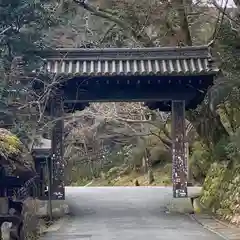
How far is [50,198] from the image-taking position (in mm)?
18656

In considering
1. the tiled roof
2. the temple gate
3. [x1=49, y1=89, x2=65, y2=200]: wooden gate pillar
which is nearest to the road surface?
[x1=49, y1=89, x2=65, y2=200]: wooden gate pillar

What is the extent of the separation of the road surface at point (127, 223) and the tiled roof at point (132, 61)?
175 inches

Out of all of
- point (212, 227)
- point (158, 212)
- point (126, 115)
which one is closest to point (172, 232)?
point (212, 227)

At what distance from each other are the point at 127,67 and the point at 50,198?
187 inches

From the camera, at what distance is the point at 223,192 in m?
18.6

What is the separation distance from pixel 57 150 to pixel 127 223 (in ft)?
12.3

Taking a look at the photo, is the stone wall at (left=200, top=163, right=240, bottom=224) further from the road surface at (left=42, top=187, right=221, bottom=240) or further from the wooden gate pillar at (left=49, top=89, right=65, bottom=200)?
the wooden gate pillar at (left=49, top=89, right=65, bottom=200)

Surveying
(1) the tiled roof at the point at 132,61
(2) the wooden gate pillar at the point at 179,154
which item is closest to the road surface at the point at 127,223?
(2) the wooden gate pillar at the point at 179,154

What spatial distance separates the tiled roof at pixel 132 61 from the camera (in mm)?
18406

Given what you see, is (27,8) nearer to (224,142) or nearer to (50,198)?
(50,198)

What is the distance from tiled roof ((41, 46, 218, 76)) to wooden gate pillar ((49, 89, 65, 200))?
99cm

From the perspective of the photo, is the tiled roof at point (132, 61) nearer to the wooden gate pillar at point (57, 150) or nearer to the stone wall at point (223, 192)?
the wooden gate pillar at point (57, 150)

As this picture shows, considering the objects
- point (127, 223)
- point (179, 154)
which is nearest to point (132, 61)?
point (179, 154)

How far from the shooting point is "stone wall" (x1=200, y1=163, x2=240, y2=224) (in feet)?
55.7
